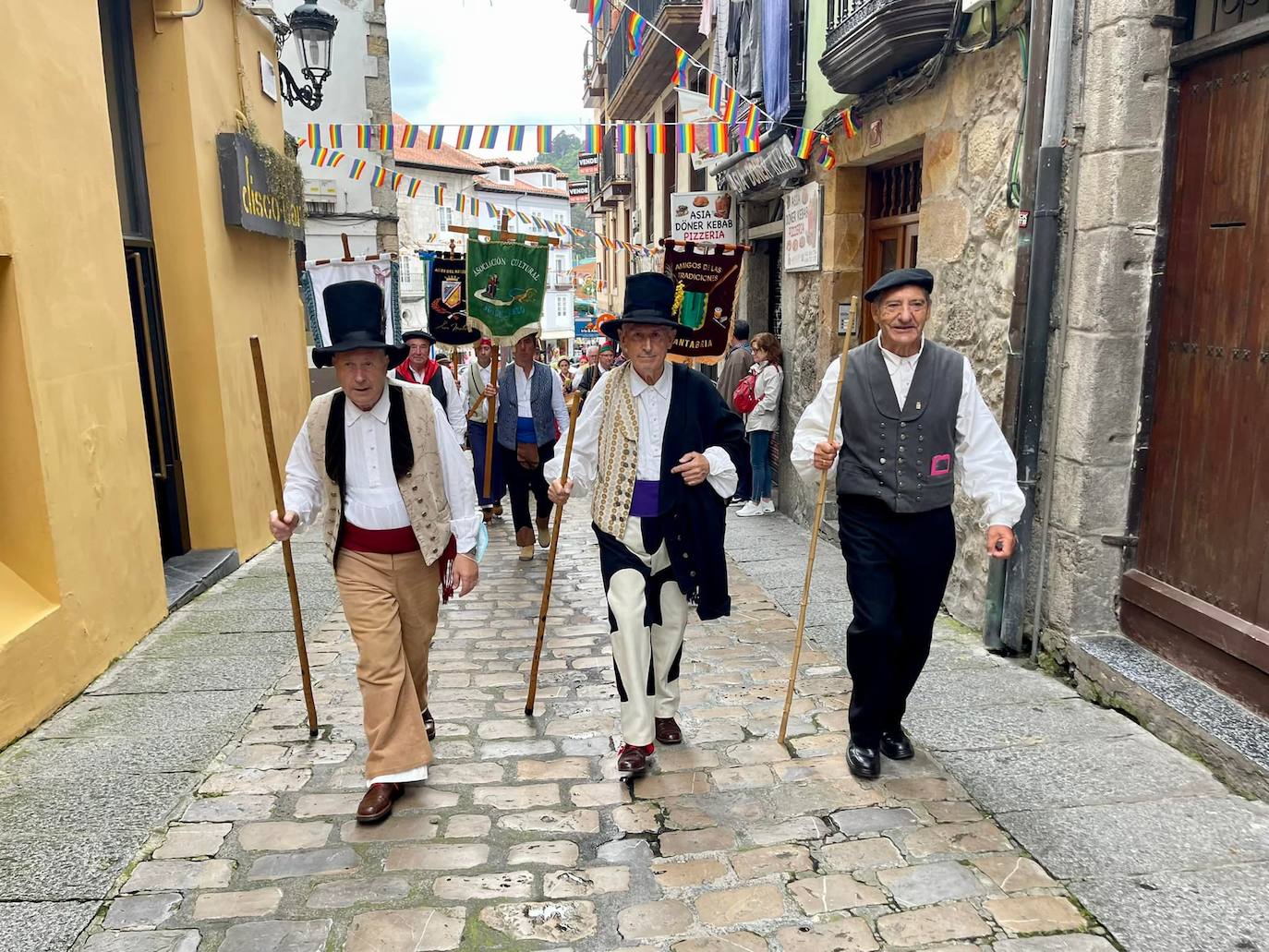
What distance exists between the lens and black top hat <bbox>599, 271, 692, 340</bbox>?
145 inches

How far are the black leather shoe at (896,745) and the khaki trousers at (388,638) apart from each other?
1.78m

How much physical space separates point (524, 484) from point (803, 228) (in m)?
3.38

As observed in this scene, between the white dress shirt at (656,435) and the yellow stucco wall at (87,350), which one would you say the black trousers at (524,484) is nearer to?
the yellow stucco wall at (87,350)

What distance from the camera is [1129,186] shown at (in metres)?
4.13

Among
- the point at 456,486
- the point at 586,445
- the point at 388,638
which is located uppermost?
the point at 586,445

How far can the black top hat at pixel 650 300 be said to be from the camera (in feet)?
12.1

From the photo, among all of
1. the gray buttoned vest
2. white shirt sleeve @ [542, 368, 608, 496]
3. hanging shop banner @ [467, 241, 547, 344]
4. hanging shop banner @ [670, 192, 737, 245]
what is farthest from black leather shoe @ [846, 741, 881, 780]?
hanging shop banner @ [670, 192, 737, 245]

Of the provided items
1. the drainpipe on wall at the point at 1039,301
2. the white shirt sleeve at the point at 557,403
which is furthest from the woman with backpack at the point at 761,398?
the drainpipe on wall at the point at 1039,301

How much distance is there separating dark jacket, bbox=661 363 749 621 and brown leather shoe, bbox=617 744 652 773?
58 centimetres

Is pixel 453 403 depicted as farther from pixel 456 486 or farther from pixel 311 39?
pixel 311 39

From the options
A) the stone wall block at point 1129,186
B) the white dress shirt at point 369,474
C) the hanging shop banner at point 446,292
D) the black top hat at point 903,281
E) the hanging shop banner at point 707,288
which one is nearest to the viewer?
the black top hat at point 903,281

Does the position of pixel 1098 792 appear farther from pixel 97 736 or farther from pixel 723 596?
pixel 97 736

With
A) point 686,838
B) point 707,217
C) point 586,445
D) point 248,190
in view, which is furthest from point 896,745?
point 707,217

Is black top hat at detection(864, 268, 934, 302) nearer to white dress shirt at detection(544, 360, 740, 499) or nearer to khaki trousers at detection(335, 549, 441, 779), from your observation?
white dress shirt at detection(544, 360, 740, 499)
